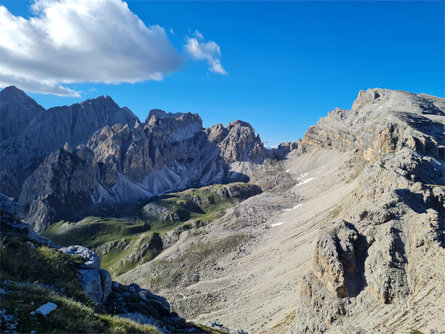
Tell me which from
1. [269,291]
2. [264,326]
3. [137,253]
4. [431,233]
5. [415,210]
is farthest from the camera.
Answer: [137,253]

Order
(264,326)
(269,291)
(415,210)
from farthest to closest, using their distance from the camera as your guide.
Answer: (269,291), (264,326), (415,210)

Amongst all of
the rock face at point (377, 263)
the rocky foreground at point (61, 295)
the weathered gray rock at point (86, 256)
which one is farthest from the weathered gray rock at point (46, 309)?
the rock face at point (377, 263)

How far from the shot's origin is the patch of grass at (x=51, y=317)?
459 inches

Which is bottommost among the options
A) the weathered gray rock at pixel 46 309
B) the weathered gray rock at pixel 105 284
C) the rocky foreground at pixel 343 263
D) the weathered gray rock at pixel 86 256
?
the rocky foreground at pixel 343 263

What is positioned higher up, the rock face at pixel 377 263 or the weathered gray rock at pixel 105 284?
the weathered gray rock at pixel 105 284

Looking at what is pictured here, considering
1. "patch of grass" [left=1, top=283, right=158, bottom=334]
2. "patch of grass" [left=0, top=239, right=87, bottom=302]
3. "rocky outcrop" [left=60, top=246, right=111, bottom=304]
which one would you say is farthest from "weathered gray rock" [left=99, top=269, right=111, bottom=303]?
"patch of grass" [left=1, top=283, right=158, bottom=334]

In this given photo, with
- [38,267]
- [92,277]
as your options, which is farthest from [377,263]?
[38,267]

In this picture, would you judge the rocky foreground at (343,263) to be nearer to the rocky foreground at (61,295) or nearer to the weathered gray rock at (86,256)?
the rocky foreground at (61,295)

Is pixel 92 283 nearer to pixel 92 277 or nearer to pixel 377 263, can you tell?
pixel 92 277

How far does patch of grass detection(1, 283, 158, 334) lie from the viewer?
11.7 meters

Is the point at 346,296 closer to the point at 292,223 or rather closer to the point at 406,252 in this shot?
the point at 406,252

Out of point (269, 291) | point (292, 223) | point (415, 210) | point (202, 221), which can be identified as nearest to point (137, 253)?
point (202, 221)

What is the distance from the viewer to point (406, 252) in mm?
54031

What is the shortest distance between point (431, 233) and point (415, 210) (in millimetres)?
9845
